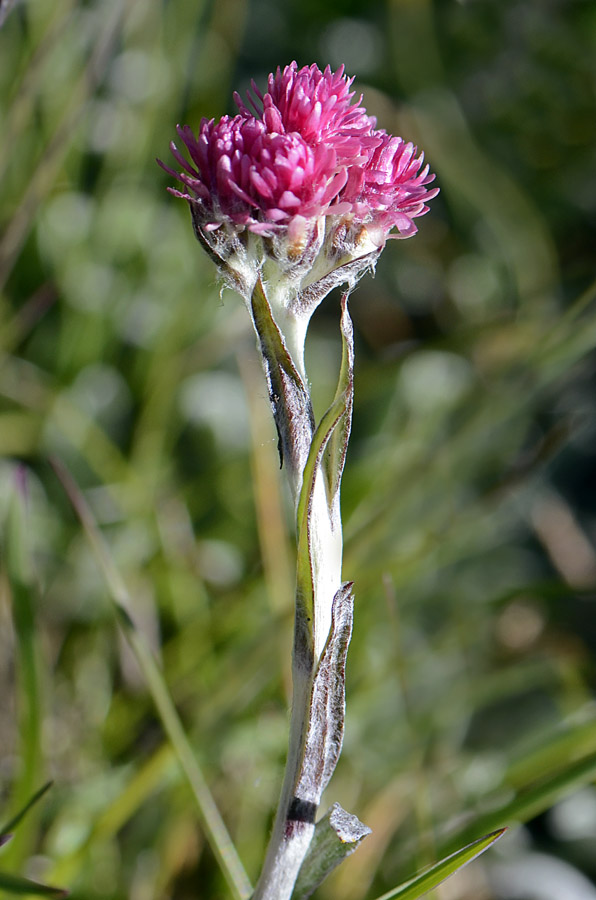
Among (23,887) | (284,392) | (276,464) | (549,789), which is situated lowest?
(549,789)

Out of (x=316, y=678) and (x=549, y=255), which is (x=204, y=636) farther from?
(x=549, y=255)

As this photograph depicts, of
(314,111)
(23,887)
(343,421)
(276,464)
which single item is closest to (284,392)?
(343,421)

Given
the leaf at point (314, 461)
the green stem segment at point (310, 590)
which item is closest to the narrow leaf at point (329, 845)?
the green stem segment at point (310, 590)

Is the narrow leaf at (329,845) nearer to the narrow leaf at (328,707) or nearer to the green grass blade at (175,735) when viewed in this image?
the narrow leaf at (328,707)

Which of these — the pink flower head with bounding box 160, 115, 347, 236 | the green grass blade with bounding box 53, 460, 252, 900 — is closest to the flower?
the pink flower head with bounding box 160, 115, 347, 236

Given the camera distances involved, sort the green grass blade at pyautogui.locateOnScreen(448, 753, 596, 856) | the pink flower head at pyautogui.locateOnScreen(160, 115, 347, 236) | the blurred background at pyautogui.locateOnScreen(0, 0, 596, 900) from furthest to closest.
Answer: the blurred background at pyautogui.locateOnScreen(0, 0, 596, 900) → the green grass blade at pyautogui.locateOnScreen(448, 753, 596, 856) → the pink flower head at pyautogui.locateOnScreen(160, 115, 347, 236)

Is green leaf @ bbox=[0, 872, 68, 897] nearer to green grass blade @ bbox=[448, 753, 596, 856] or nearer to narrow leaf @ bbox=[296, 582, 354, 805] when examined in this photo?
narrow leaf @ bbox=[296, 582, 354, 805]

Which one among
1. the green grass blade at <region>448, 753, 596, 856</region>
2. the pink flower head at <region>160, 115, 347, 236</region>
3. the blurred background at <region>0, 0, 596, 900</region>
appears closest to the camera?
the pink flower head at <region>160, 115, 347, 236</region>

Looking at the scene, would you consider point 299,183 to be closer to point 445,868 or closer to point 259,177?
point 259,177

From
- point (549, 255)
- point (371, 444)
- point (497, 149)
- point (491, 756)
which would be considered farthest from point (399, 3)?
point (491, 756)
